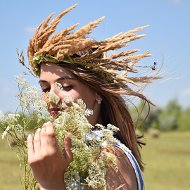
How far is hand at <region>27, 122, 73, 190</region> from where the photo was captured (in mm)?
2244

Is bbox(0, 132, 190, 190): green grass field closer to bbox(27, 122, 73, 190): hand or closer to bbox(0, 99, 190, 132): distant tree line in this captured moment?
bbox(27, 122, 73, 190): hand

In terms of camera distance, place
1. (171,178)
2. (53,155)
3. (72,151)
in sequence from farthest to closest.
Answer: (171,178)
(72,151)
(53,155)

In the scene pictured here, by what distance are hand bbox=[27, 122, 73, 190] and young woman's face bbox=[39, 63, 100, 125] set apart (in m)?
0.61

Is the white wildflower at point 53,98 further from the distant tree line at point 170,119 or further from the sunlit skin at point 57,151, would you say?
the distant tree line at point 170,119

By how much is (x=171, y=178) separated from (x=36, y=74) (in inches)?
585

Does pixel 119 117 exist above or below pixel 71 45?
below

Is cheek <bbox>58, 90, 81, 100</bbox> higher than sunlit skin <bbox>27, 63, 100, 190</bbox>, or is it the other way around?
cheek <bbox>58, 90, 81, 100</bbox>

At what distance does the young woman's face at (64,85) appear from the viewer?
9.55 ft

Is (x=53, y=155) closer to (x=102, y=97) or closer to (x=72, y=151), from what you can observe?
(x=72, y=151)

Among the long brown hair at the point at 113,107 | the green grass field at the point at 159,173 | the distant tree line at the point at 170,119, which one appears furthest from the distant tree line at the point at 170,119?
the long brown hair at the point at 113,107

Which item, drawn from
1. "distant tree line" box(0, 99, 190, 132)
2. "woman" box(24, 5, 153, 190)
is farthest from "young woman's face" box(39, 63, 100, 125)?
"distant tree line" box(0, 99, 190, 132)

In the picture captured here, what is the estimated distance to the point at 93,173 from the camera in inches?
98.7

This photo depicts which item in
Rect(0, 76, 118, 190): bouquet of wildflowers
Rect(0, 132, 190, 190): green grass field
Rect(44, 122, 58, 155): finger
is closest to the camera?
Rect(44, 122, 58, 155): finger

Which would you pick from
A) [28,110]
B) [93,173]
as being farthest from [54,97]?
[93,173]
